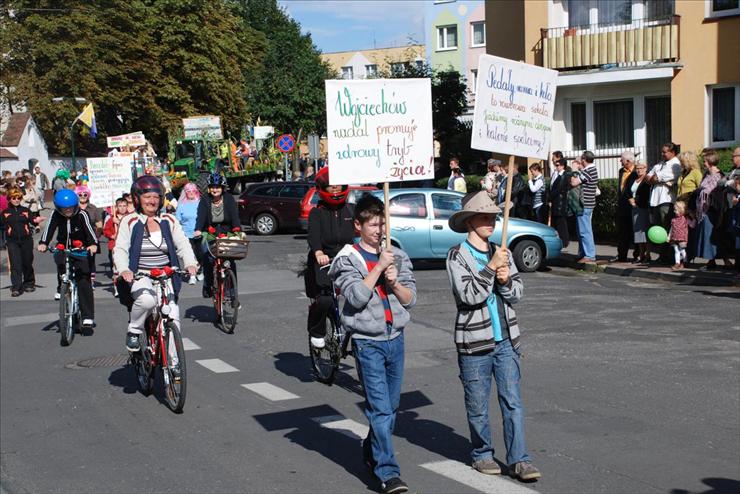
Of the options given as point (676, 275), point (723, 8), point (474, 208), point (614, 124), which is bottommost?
point (676, 275)

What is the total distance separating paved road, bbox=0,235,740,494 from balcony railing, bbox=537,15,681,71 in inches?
467

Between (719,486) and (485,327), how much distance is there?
67.4 inches

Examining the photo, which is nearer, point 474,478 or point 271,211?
point 474,478

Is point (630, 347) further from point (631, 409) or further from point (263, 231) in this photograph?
point (263, 231)

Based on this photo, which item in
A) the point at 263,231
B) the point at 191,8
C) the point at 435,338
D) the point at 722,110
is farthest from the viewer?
the point at 191,8

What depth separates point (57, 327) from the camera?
569 inches

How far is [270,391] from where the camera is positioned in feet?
30.7

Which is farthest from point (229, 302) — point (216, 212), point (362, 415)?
point (362, 415)

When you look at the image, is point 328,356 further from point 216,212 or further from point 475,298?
point 216,212

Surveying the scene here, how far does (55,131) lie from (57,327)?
171 ft

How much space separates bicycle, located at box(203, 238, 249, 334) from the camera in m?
12.7

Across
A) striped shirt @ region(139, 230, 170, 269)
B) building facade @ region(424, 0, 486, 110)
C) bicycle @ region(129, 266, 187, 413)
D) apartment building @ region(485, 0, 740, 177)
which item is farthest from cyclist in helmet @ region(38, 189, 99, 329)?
building facade @ region(424, 0, 486, 110)

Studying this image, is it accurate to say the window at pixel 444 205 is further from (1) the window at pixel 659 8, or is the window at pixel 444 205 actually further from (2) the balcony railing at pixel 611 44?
(1) the window at pixel 659 8

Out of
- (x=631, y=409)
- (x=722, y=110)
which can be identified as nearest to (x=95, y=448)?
(x=631, y=409)
